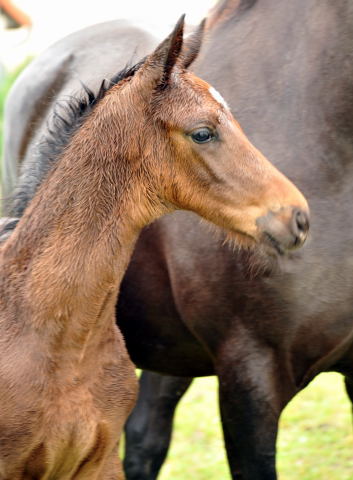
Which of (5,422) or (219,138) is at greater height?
(219,138)

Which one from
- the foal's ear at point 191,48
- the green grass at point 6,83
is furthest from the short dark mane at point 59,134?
the green grass at point 6,83

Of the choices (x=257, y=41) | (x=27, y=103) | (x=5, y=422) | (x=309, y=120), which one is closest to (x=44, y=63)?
(x=27, y=103)

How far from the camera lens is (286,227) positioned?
296cm

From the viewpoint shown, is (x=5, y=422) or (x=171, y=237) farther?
(x=171, y=237)

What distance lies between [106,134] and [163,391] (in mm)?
1836

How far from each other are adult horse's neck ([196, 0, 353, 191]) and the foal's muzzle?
433 mm

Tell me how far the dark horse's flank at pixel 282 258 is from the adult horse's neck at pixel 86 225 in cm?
47

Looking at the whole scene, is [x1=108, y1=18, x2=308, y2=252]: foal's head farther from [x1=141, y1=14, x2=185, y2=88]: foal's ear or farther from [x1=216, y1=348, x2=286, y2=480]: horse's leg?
[x1=216, y1=348, x2=286, y2=480]: horse's leg

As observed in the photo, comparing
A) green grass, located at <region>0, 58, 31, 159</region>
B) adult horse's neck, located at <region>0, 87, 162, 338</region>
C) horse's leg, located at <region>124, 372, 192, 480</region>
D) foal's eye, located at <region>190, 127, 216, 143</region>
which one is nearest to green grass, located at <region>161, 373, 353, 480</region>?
horse's leg, located at <region>124, 372, 192, 480</region>

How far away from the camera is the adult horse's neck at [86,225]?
121 inches

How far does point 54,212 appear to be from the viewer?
10.3ft

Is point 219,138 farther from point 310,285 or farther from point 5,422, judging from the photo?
point 5,422

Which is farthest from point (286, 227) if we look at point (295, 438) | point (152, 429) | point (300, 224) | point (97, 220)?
point (295, 438)

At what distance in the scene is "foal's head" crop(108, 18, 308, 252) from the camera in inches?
117
